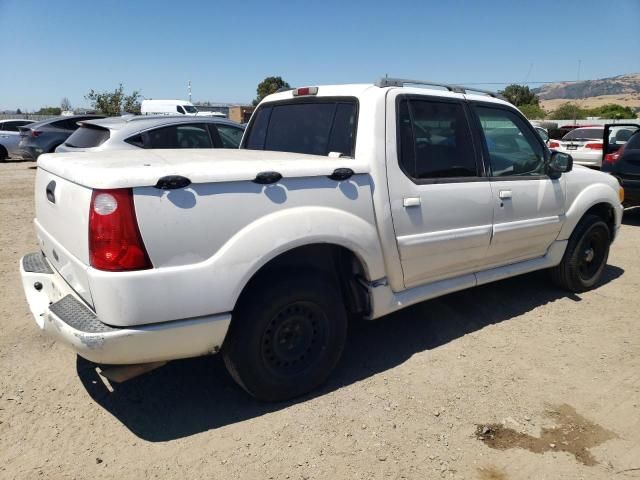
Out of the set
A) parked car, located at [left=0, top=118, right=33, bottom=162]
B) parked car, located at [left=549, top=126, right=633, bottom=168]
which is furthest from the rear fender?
parked car, located at [left=0, top=118, right=33, bottom=162]

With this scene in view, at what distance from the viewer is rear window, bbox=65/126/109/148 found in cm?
754

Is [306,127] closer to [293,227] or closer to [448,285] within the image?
[293,227]

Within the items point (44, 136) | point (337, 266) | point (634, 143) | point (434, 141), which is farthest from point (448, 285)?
point (44, 136)

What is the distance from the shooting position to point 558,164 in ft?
14.4

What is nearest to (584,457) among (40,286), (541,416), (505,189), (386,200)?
(541,416)

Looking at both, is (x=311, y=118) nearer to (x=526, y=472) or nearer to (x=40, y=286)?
(x=40, y=286)

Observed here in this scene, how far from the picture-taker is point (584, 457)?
2676 millimetres

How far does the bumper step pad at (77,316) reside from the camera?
248 centimetres

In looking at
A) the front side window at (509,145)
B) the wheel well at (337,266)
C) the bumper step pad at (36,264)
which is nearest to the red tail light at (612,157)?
the front side window at (509,145)

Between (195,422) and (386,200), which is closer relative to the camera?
(195,422)

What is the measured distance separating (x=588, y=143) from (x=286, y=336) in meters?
12.6

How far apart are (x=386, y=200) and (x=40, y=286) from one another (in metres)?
2.23

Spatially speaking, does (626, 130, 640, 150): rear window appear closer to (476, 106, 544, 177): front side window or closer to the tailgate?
(476, 106, 544, 177): front side window

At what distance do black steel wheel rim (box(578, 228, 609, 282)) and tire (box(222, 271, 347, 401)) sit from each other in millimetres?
2994
